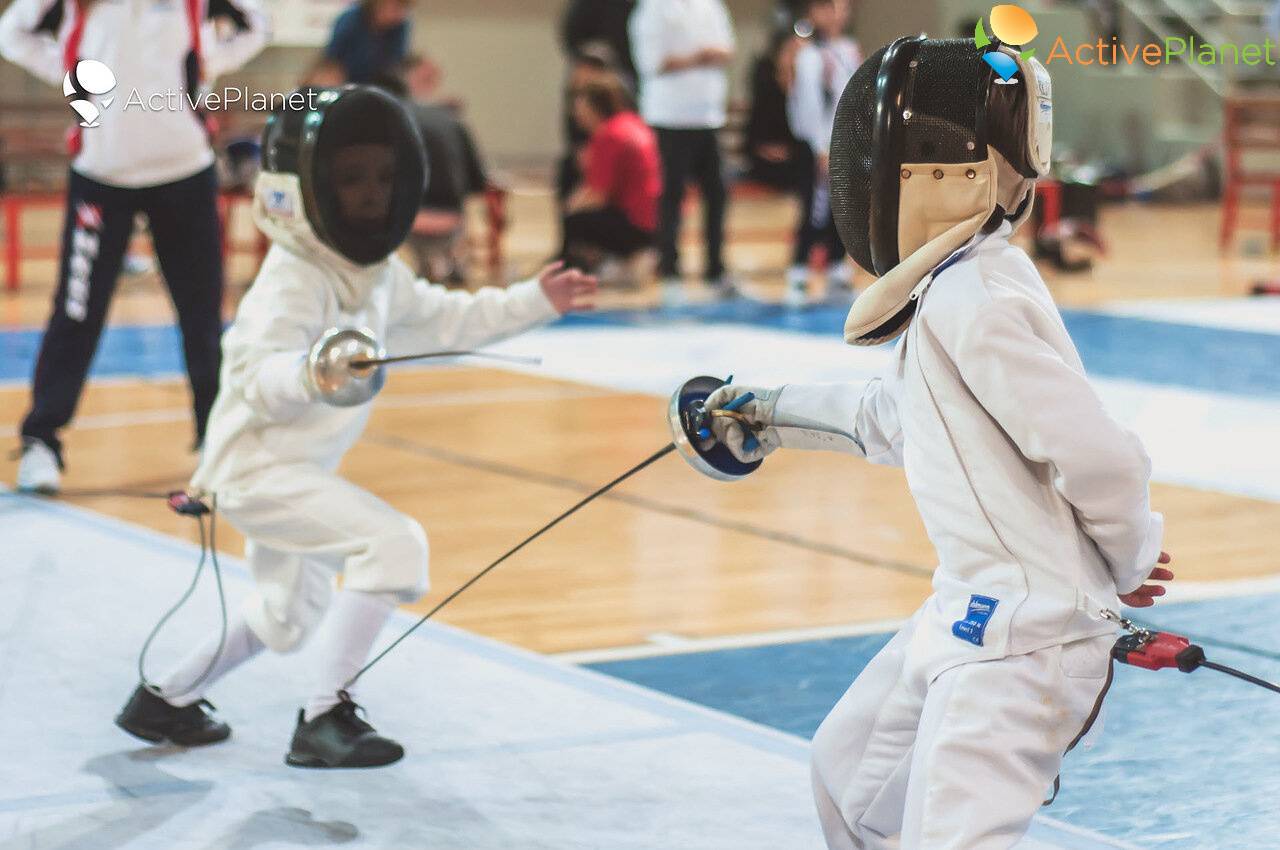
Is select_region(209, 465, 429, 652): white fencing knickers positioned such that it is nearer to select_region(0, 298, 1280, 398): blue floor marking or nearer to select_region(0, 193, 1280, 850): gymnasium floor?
select_region(0, 193, 1280, 850): gymnasium floor

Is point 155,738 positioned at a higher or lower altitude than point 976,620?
lower

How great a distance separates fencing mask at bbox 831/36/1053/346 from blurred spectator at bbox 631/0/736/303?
699 centimetres

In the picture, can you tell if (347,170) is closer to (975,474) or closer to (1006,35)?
(1006,35)

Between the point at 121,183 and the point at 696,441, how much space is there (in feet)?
10.7

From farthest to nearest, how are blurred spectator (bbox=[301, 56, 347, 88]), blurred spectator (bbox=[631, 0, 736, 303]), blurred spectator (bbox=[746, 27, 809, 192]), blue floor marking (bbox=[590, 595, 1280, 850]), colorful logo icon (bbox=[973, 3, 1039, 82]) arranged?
blurred spectator (bbox=[746, 27, 809, 192])
blurred spectator (bbox=[301, 56, 347, 88])
blurred spectator (bbox=[631, 0, 736, 303])
blue floor marking (bbox=[590, 595, 1280, 850])
colorful logo icon (bbox=[973, 3, 1039, 82])

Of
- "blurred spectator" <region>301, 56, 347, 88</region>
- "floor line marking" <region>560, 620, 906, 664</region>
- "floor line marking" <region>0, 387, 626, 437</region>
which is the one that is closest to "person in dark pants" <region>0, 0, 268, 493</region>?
"floor line marking" <region>0, 387, 626, 437</region>

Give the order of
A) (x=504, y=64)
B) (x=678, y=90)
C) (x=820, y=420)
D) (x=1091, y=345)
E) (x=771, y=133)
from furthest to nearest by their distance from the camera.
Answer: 1. (x=504, y=64)
2. (x=771, y=133)
3. (x=678, y=90)
4. (x=1091, y=345)
5. (x=820, y=420)

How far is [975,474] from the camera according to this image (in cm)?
211

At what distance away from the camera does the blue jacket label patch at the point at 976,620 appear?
2082 mm

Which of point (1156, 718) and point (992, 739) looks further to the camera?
point (1156, 718)

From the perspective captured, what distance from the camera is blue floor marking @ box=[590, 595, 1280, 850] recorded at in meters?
2.81

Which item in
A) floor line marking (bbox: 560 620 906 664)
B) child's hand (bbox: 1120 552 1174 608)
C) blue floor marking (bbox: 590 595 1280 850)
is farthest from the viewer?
floor line marking (bbox: 560 620 906 664)

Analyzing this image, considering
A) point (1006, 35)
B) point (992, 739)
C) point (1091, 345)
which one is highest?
point (1006, 35)

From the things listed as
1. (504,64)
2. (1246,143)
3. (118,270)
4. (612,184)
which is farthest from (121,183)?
(504,64)
